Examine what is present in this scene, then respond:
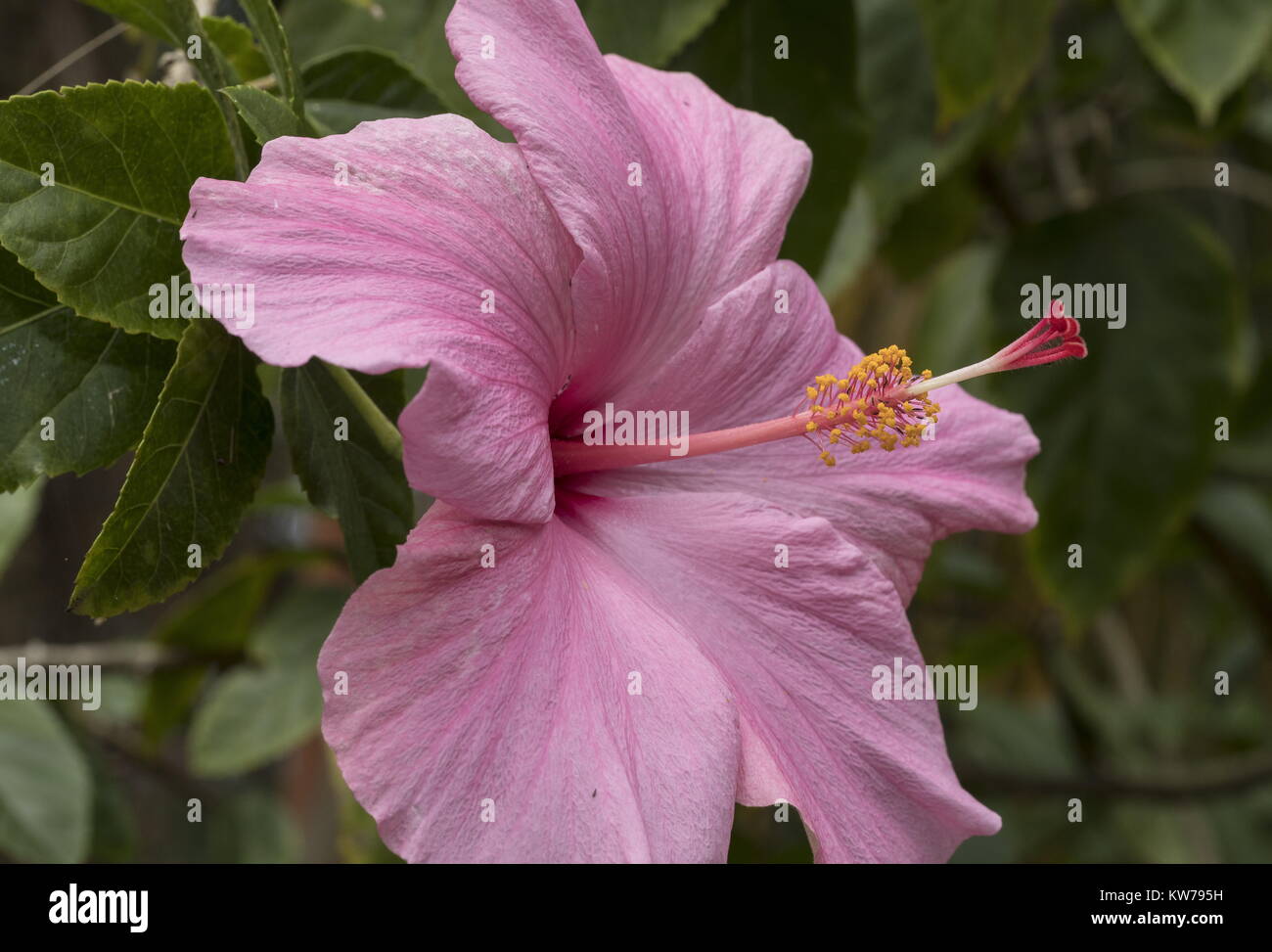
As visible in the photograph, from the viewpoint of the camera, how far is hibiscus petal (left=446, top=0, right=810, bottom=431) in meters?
0.56

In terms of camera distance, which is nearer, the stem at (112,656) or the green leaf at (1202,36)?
the green leaf at (1202,36)

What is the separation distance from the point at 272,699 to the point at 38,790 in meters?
0.35

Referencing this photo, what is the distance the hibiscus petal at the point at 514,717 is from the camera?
502 mm

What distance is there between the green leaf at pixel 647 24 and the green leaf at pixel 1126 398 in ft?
2.07

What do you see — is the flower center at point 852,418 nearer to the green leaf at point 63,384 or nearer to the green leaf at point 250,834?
the green leaf at point 63,384

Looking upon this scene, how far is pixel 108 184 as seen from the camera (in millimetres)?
558

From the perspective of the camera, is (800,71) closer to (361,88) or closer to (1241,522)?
(361,88)

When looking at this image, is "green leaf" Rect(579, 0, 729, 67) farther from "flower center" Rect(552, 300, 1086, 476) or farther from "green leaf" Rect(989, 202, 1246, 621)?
"green leaf" Rect(989, 202, 1246, 621)

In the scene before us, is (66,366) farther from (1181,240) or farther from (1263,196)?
(1263,196)

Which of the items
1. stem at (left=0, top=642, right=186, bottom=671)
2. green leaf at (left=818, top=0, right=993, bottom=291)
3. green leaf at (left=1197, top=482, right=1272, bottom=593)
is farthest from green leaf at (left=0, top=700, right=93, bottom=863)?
green leaf at (left=1197, top=482, right=1272, bottom=593)

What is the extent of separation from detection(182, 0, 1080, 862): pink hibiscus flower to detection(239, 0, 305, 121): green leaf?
73 mm

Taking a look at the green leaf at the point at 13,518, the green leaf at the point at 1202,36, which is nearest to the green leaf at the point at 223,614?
→ the green leaf at the point at 13,518

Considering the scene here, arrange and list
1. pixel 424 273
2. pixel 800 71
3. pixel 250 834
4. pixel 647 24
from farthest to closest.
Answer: pixel 250 834 → pixel 800 71 → pixel 647 24 → pixel 424 273

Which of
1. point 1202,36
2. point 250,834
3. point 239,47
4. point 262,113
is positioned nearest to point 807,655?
point 262,113
